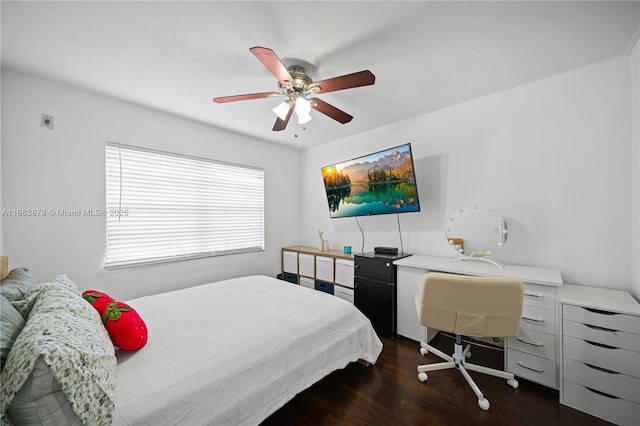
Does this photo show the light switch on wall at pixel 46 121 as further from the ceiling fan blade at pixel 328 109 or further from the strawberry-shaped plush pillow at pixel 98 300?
the ceiling fan blade at pixel 328 109

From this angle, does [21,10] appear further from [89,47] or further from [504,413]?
[504,413]

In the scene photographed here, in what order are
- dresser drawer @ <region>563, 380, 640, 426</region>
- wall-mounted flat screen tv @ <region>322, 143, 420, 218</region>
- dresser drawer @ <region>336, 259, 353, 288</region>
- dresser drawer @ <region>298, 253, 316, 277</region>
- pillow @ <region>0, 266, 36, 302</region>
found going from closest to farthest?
pillow @ <region>0, 266, 36, 302</region> → dresser drawer @ <region>563, 380, 640, 426</region> → wall-mounted flat screen tv @ <region>322, 143, 420, 218</region> → dresser drawer @ <region>336, 259, 353, 288</region> → dresser drawer @ <region>298, 253, 316, 277</region>

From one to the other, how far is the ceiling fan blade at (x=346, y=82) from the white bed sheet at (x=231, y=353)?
176 cm

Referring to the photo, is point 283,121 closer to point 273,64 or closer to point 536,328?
point 273,64

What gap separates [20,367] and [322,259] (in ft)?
9.70

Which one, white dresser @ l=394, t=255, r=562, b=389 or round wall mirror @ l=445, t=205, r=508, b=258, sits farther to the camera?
round wall mirror @ l=445, t=205, r=508, b=258

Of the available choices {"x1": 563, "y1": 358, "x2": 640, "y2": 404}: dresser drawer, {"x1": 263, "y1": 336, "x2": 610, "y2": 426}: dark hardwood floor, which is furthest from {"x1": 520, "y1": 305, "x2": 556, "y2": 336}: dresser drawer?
{"x1": 263, "y1": 336, "x2": 610, "y2": 426}: dark hardwood floor

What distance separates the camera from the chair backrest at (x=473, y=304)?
1750 mm

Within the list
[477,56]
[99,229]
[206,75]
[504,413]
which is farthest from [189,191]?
[504,413]

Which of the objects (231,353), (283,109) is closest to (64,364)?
(231,353)

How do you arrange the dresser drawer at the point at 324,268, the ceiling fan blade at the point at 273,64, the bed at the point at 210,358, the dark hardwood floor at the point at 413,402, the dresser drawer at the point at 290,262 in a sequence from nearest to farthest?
the bed at the point at 210,358
the ceiling fan blade at the point at 273,64
the dark hardwood floor at the point at 413,402
the dresser drawer at the point at 324,268
the dresser drawer at the point at 290,262

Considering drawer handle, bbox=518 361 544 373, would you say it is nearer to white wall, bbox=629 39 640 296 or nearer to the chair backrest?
the chair backrest

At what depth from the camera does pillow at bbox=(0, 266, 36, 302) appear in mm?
1295

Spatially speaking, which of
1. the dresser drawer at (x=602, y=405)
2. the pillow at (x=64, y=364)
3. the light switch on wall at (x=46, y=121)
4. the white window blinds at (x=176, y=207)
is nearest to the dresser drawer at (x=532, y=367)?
the dresser drawer at (x=602, y=405)
